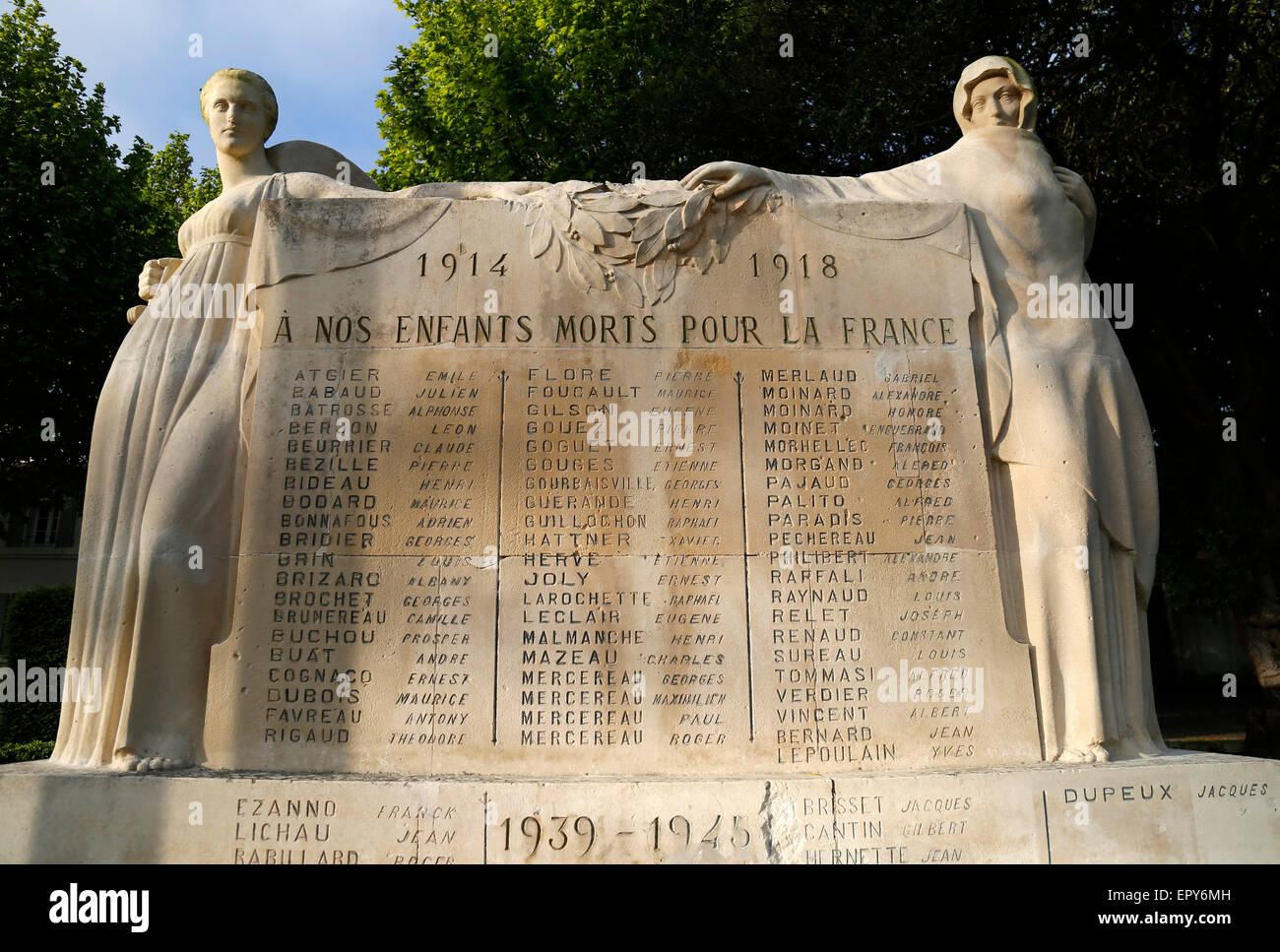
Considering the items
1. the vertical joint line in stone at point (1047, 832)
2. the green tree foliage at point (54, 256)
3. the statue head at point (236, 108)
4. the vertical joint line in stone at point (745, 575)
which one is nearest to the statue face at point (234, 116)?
the statue head at point (236, 108)

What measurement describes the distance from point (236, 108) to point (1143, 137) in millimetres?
12618

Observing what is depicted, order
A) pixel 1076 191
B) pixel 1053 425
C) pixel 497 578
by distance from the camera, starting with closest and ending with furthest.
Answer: pixel 497 578 → pixel 1053 425 → pixel 1076 191

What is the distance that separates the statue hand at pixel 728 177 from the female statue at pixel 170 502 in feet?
4.68

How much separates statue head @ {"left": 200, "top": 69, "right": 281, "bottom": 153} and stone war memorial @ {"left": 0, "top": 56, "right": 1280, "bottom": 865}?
60cm

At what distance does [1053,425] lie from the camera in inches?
279

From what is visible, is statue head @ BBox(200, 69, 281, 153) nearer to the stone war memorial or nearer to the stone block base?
the stone war memorial

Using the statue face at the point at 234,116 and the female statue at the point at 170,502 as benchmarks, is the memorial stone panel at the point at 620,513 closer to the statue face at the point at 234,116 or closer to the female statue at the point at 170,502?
the female statue at the point at 170,502

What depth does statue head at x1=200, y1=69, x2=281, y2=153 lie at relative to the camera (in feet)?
26.7

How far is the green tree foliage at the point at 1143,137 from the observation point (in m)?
13.9

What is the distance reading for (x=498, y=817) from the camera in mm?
5914

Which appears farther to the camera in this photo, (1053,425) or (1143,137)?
(1143,137)

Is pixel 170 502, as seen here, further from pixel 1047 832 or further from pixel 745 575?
pixel 1047 832

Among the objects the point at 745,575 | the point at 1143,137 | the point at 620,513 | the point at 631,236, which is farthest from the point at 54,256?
the point at 1143,137

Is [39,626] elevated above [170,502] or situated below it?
below
